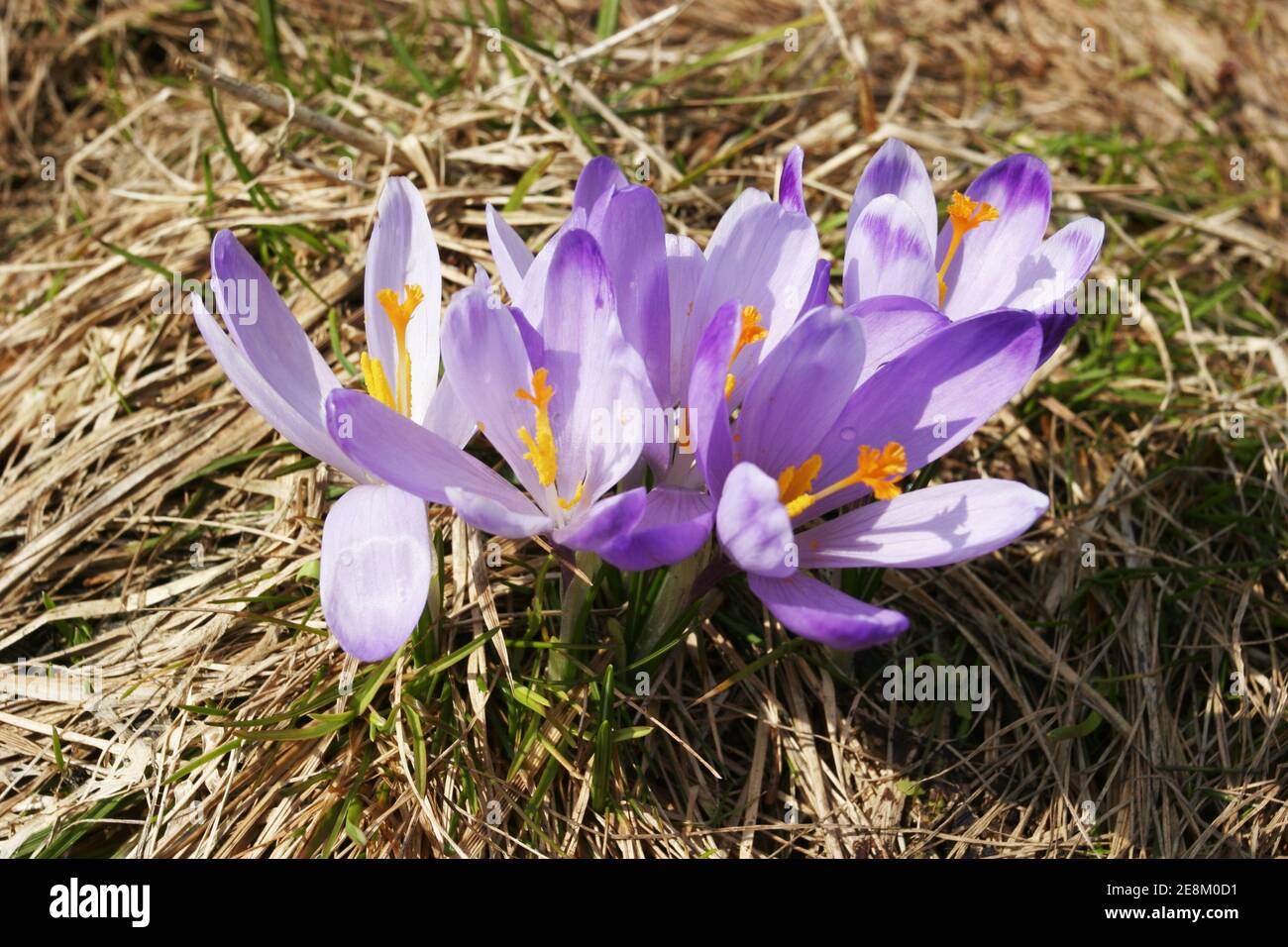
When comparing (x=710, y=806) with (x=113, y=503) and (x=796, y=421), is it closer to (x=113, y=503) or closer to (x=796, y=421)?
(x=796, y=421)

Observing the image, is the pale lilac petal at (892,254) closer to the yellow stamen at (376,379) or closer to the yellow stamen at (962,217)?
the yellow stamen at (962,217)

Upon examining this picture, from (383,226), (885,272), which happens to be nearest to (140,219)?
(383,226)

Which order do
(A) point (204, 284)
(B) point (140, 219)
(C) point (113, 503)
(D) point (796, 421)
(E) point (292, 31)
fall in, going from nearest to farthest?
1. (D) point (796, 421)
2. (C) point (113, 503)
3. (A) point (204, 284)
4. (B) point (140, 219)
5. (E) point (292, 31)

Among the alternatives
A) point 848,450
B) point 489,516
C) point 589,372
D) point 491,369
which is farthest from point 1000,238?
point 489,516

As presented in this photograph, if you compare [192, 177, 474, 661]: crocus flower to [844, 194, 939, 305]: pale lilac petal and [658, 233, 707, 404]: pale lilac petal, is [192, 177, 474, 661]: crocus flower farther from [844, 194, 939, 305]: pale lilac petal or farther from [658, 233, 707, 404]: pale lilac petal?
[844, 194, 939, 305]: pale lilac petal

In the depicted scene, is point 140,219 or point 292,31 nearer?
point 140,219

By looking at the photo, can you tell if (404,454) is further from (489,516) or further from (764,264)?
(764,264)

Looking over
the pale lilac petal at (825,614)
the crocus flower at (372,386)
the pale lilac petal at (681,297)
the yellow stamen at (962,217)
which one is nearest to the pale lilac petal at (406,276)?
the crocus flower at (372,386)
